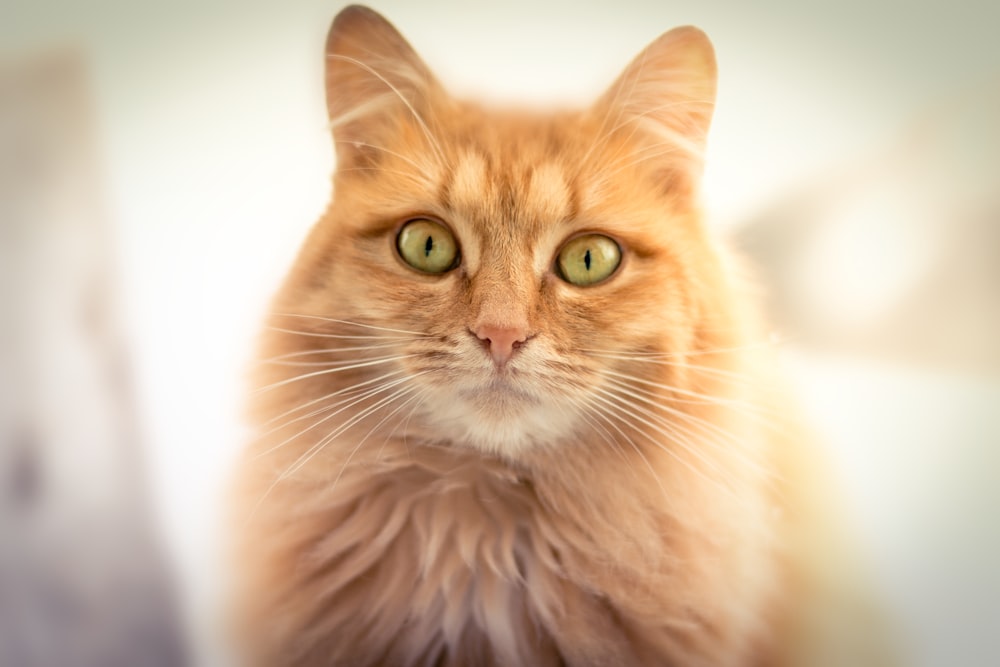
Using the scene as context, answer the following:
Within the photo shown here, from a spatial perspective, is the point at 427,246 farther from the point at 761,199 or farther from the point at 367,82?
the point at 761,199

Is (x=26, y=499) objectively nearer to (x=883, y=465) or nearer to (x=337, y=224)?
(x=337, y=224)

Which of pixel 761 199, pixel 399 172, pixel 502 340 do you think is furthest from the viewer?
pixel 761 199

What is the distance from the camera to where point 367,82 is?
0.98 metres

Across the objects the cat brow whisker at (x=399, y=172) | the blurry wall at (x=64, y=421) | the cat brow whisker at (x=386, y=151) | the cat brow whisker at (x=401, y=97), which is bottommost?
the blurry wall at (x=64, y=421)

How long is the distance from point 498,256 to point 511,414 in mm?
175

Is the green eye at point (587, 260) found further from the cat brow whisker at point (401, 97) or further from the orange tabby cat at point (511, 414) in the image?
the cat brow whisker at point (401, 97)

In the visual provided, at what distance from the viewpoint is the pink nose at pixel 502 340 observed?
2.74 ft

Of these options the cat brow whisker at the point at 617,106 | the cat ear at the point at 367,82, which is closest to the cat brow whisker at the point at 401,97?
the cat ear at the point at 367,82

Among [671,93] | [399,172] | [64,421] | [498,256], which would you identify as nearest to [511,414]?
[498,256]

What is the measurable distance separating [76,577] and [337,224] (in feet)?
2.21

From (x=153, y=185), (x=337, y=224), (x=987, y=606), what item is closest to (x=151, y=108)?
(x=153, y=185)

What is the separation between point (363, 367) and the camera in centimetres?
95

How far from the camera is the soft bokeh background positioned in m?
1.07

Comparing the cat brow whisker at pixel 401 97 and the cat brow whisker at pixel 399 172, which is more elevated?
the cat brow whisker at pixel 401 97
